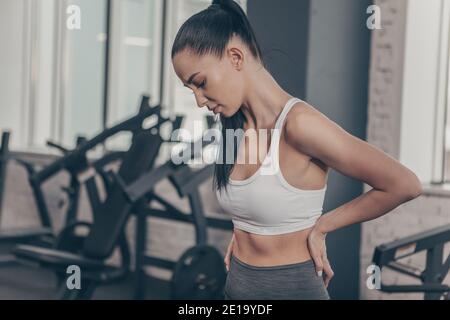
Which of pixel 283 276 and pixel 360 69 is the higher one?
pixel 360 69

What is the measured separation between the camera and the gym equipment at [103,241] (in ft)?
9.50

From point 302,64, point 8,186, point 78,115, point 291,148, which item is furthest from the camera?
point 8,186

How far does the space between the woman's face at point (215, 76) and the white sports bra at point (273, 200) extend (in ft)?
0.26

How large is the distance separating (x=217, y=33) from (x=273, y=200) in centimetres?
25

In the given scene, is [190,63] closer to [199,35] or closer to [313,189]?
[199,35]

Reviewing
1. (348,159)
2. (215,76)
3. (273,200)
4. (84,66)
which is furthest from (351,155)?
(84,66)

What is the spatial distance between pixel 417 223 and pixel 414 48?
0.77 m

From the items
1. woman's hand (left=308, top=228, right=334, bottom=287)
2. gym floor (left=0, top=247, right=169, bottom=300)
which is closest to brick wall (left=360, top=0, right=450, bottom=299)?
gym floor (left=0, top=247, right=169, bottom=300)

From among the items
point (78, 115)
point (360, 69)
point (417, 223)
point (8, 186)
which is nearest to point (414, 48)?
point (360, 69)

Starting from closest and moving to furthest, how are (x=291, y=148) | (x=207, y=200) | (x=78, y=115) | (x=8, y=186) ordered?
(x=291, y=148), (x=207, y=200), (x=78, y=115), (x=8, y=186)

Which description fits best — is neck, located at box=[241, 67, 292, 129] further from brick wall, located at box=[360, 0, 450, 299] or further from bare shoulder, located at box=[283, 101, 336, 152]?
brick wall, located at box=[360, 0, 450, 299]

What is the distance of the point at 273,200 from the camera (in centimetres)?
91

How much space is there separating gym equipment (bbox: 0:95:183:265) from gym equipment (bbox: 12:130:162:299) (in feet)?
0.27

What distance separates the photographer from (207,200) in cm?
392
